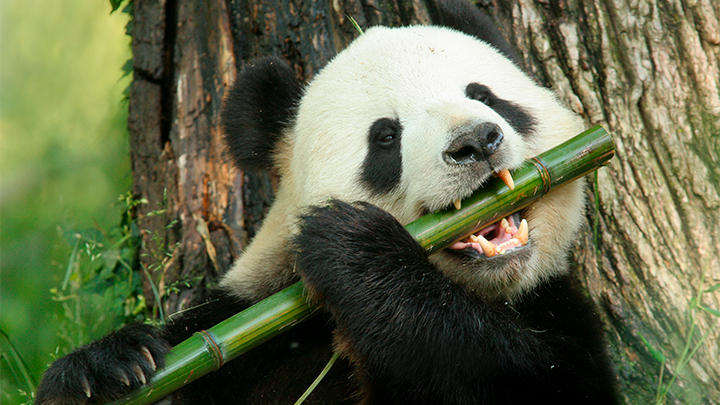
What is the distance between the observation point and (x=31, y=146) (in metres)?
5.30

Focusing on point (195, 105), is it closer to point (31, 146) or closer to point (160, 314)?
point (160, 314)

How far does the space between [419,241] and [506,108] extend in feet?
2.62

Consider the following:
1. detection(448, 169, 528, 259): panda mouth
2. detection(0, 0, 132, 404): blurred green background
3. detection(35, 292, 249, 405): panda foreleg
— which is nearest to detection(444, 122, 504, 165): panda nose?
detection(448, 169, 528, 259): panda mouth

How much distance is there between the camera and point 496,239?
243 cm

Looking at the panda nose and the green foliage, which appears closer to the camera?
the panda nose

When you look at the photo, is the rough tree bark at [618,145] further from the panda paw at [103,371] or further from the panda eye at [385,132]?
the panda paw at [103,371]

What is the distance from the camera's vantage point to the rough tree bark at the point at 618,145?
3010 millimetres

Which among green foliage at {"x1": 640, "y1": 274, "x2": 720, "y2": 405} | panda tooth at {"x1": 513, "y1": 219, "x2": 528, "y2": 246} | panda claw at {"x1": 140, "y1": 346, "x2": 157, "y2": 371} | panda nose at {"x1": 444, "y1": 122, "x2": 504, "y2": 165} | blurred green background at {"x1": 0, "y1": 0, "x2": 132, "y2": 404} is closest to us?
panda nose at {"x1": 444, "y1": 122, "x2": 504, "y2": 165}

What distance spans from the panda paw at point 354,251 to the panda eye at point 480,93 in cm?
71

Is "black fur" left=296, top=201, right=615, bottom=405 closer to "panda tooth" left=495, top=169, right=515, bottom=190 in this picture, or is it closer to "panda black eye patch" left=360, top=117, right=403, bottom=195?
Result: "panda black eye patch" left=360, top=117, right=403, bottom=195

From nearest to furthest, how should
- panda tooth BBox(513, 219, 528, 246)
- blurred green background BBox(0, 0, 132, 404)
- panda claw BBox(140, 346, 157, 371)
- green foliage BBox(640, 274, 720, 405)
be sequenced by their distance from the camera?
1. panda claw BBox(140, 346, 157, 371)
2. panda tooth BBox(513, 219, 528, 246)
3. green foliage BBox(640, 274, 720, 405)
4. blurred green background BBox(0, 0, 132, 404)

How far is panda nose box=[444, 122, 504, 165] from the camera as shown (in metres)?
2.14

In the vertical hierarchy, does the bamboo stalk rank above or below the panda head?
below

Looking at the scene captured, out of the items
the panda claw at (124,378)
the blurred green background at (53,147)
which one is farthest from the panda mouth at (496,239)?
the blurred green background at (53,147)
